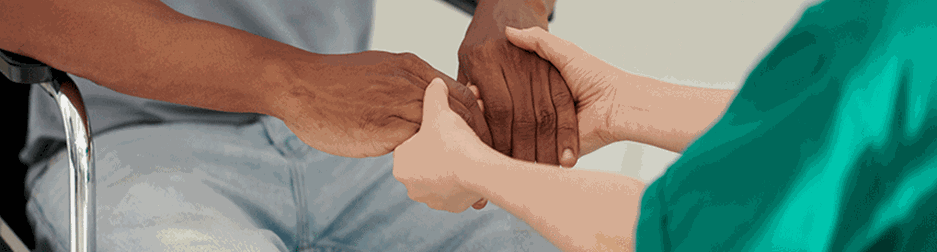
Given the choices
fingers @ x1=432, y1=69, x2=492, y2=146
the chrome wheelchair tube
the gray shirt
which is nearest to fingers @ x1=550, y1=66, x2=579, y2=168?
fingers @ x1=432, y1=69, x2=492, y2=146

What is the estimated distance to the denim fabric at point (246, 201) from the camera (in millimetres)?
657

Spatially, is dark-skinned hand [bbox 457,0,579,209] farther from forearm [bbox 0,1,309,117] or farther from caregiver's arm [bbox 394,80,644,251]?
forearm [bbox 0,1,309,117]

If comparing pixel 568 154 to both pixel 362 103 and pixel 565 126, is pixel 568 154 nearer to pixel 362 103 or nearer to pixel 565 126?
pixel 565 126

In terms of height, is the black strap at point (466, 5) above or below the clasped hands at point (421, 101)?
above

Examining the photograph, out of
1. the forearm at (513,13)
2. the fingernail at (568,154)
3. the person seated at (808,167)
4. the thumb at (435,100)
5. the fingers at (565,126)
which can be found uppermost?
the person seated at (808,167)

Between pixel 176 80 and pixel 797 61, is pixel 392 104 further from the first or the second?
pixel 797 61

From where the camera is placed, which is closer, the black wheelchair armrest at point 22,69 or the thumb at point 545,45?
the black wheelchair armrest at point 22,69

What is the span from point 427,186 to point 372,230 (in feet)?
0.38

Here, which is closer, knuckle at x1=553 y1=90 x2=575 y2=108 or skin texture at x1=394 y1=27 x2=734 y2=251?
skin texture at x1=394 y1=27 x2=734 y2=251

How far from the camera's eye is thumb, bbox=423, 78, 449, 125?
0.75 metres

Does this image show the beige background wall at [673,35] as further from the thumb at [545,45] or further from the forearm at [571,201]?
the forearm at [571,201]

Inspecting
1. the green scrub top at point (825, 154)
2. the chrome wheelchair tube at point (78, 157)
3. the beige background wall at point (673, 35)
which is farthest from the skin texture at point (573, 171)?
the beige background wall at point (673, 35)

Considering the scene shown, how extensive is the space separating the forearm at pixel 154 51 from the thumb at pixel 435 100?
172mm

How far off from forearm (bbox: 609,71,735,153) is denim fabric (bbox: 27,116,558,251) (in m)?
0.20
